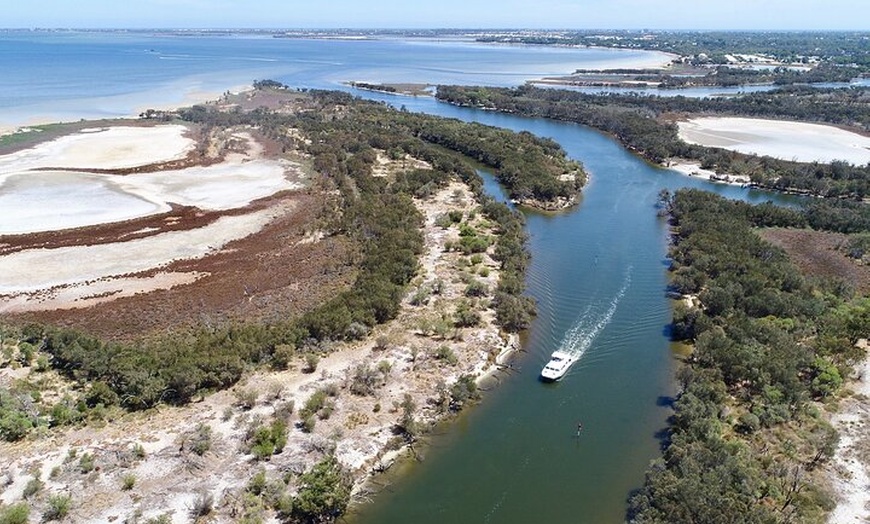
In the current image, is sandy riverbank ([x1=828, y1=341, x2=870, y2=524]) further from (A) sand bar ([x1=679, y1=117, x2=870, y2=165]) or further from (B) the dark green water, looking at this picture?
(A) sand bar ([x1=679, y1=117, x2=870, y2=165])

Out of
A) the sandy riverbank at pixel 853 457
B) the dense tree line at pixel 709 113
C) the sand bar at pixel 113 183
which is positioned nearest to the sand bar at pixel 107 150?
the sand bar at pixel 113 183

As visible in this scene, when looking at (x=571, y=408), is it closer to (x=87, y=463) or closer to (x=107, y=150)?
(x=87, y=463)

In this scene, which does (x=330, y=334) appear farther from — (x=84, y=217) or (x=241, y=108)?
(x=241, y=108)

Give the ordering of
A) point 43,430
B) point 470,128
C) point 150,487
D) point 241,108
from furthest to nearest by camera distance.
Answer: point 241,108, point 470,128, point 43,430, point 150,487

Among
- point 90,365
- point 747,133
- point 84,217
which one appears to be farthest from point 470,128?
point 90,365

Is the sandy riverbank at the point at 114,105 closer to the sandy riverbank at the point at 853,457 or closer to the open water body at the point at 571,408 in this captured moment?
the open water body at the point at 571,408

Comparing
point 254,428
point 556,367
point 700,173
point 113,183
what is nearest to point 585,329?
point 556,367

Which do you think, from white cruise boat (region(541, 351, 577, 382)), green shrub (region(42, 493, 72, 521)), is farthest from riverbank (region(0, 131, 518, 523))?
white cruise boat (region(541, 351, 577, 382))
